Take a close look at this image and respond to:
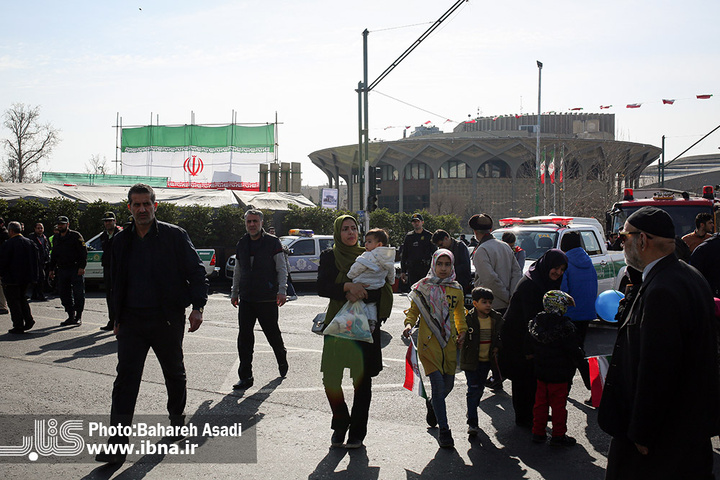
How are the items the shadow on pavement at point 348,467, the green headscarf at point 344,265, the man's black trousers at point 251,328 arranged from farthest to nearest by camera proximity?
the man's black trousers at point 251,328
the green headscarf at point 344,265
the shadow on pavement at point 348,467

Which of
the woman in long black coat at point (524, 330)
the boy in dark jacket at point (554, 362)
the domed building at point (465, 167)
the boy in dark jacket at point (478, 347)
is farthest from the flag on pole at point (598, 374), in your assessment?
the domed building at point (465, 167)

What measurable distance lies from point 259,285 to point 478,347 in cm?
267

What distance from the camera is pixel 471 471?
4.69 meters

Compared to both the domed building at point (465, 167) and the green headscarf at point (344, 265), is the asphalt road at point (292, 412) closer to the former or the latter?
the green headscarf at point (344, 265)

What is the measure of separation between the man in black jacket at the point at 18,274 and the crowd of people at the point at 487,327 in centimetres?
499

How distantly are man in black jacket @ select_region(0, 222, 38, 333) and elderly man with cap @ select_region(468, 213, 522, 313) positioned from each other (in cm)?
742

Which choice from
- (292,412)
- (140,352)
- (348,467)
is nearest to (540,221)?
(292,412)

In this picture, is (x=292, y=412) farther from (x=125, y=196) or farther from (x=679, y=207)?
(x=125, y=196)

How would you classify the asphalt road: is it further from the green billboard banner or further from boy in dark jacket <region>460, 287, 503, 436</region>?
the green billboard banner

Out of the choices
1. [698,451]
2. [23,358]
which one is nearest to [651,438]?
[698,451]

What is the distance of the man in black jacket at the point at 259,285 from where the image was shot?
735cm

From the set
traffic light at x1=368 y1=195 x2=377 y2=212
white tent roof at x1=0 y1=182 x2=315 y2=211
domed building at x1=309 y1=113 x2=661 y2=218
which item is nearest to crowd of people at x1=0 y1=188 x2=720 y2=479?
traffic light at x1=368 y1=195 x2=377 y2=212

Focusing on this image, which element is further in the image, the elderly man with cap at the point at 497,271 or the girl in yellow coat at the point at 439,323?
the elderly man with cap at the point at 497,271

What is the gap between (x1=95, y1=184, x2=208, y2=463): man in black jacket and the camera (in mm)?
4805
